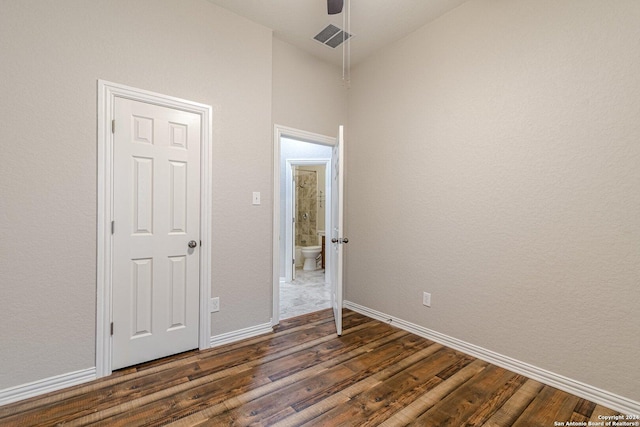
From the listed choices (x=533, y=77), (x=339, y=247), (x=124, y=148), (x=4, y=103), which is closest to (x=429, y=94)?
(x=533, y=77)

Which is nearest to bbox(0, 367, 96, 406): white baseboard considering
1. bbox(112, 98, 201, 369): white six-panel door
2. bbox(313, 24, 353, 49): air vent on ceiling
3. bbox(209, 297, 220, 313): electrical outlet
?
bbox(112, 98, 201, 369): white six-panel door

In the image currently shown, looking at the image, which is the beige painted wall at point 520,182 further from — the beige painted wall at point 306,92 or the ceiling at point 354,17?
the beige painted wall at point 306,92

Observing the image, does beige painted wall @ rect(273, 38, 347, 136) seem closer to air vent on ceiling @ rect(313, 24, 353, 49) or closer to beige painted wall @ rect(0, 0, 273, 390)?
air vent on ceiling @ rect(313, 24, 353, 49)

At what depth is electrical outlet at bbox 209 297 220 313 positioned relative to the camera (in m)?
2.60

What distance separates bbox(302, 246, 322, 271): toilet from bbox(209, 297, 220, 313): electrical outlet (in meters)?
3.25

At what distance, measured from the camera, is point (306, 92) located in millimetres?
3332

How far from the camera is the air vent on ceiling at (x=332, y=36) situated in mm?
2879

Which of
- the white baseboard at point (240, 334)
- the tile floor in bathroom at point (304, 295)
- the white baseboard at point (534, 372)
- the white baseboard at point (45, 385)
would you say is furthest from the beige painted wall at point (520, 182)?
the white baseboard at point (45, 385)

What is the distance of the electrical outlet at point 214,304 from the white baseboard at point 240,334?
9.4 inches

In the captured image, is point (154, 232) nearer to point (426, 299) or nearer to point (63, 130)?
point (63, 130)

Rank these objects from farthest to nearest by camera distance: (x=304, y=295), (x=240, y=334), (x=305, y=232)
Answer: (x=305, y=232) < (x=304, y=295) < (x=240, y=334)

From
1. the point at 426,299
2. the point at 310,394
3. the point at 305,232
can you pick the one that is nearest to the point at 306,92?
the point at 426,299

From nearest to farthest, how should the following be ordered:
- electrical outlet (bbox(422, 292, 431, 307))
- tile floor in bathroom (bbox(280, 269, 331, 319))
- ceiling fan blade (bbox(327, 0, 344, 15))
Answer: ceiling fan blade (bbox(327, 0, 344, 15)) < electrical outlet (bbox(422, 292, 431, 307)) < tile floor in bathroom (bbox(280, 269, 331, 319))

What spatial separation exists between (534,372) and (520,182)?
4.53ft
